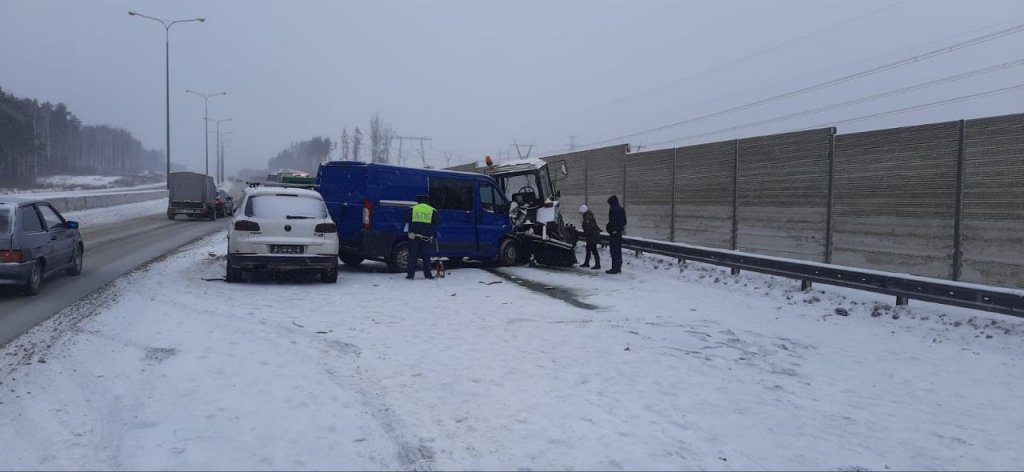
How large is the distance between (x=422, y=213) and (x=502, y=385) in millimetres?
7097

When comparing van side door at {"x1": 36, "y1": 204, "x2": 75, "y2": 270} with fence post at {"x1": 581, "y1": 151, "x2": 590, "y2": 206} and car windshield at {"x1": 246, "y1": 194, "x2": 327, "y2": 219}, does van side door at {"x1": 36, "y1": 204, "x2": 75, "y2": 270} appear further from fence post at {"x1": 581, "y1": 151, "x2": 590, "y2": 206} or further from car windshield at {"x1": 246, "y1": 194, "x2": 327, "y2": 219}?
fence post at {"x1": 581, "y1": 151, "x2": 590, "y2": 206}

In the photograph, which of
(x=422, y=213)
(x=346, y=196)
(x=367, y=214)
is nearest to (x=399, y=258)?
(x=367, y=214)

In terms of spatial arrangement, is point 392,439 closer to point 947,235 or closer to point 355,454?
point 355,454

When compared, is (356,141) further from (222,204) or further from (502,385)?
(502,385)

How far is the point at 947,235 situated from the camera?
9.29 metres

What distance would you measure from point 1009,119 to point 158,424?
33.7 ft

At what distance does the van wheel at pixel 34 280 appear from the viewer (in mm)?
9547

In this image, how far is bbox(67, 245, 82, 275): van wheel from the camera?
1185 centimetres

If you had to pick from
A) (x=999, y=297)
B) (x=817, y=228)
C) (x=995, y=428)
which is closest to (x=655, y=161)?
(x=817, y=228)

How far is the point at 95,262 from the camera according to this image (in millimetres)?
14164

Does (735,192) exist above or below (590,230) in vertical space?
above

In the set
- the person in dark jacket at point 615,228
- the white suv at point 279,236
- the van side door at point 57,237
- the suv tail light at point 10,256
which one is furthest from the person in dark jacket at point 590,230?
→ the suv tail light at point 10,256

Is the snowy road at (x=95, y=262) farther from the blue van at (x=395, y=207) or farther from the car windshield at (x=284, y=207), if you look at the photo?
the blue van at (x=395, y=207)

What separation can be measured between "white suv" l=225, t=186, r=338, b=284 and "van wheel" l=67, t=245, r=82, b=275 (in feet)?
10.6
